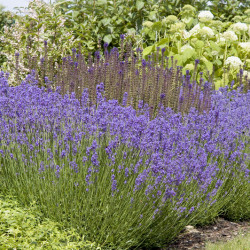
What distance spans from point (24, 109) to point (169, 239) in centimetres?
173

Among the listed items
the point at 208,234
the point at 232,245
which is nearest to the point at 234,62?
the point at 208,234

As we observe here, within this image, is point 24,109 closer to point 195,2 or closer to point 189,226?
point 189,226

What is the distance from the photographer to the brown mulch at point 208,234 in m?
3.51

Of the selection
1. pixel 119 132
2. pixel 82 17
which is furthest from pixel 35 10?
pixel 119 132

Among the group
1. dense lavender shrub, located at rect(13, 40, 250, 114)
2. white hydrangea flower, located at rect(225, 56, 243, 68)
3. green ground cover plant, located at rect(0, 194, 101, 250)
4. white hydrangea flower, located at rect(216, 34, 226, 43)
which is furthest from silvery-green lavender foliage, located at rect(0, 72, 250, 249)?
white hydrangea flower, located at rect(216, 34, 226, 43)

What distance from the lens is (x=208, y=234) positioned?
3754 mm

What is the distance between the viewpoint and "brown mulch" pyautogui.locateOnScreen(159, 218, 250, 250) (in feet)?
11.5

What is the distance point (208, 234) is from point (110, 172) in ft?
4.08

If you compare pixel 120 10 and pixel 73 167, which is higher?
pixel 120 10

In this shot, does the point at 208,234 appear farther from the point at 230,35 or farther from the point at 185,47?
the point at 230,35

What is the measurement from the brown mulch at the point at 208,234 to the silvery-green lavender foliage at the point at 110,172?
11cm

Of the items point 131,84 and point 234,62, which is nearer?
point 131,84

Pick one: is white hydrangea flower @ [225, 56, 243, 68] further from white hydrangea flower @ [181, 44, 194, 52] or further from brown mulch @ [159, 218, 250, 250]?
brown mulch @ [159, 218, 250, 250]

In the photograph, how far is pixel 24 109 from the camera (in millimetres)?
3621
